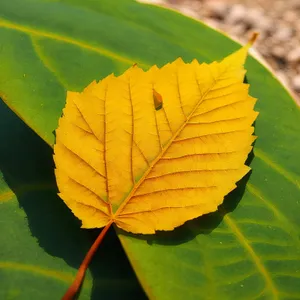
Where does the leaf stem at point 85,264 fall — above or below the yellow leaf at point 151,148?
below

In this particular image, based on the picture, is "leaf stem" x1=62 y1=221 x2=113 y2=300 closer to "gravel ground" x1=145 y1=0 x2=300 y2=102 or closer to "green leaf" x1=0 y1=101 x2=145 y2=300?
"green leaf" x1=0 y1=101 x2=145 y2=300

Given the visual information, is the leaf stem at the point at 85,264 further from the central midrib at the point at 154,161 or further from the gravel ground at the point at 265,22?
the gravel ground at the point at 265,22

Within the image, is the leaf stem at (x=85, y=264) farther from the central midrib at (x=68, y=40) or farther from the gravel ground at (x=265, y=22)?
the gravel ground at (x=265, y=22)

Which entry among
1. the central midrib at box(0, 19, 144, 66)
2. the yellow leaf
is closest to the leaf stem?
the yellow leaf

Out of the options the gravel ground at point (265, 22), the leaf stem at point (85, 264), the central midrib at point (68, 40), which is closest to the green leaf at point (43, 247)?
the leaf stem at point (85, 264)

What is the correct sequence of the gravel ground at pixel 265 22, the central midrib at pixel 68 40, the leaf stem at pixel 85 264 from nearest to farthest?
the leaf stem at pixel 85 264, the central midrib at pixel 68 40, the gravel ground at pixel 265 22

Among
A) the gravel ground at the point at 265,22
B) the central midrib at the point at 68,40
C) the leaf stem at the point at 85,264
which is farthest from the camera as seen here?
the gravel ground at the point at 265,22

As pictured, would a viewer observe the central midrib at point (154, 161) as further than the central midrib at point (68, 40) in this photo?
No
